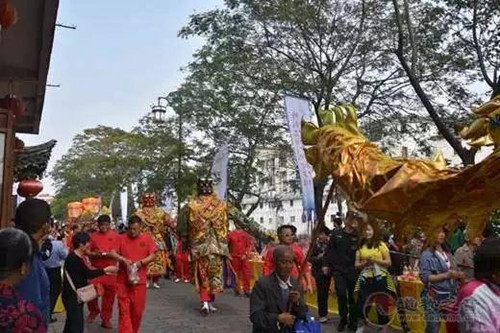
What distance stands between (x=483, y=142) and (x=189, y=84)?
2215cm

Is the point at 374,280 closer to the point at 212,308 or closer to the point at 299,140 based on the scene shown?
the point at 299,140

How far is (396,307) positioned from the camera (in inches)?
280

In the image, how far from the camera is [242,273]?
1355cm

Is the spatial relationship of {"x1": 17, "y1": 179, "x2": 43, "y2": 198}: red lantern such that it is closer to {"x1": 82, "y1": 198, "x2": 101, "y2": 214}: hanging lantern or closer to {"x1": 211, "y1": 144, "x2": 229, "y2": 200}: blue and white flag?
{"x1": 211, "y1": 144, "x2": 229, "y2": 200}: blue and white flag

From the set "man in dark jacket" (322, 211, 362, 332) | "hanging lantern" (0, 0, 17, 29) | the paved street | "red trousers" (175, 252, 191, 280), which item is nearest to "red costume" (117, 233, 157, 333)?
the paved street

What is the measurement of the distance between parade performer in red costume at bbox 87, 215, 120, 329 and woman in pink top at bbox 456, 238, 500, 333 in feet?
19.9

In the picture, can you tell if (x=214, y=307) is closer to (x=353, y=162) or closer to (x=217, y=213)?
(x=217, y=213)

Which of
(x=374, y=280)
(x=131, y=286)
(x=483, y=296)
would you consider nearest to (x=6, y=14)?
(x=131, y=286)

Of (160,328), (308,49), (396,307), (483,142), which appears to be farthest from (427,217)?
(308,49)

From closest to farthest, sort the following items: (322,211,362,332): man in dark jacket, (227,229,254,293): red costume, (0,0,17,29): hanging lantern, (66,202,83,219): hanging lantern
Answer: (0,0,17,29): hanging lantern → (322,211,362,332): man in dark jacket → (227,229,254,293): red costume → (66,202,83,219): hanging lantern

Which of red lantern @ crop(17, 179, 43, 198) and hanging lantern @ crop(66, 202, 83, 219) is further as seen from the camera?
hanging lantern @ crop(66, 202, 83, 219)

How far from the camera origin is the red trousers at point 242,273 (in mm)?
13414

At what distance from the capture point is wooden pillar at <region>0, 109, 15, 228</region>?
5320mm

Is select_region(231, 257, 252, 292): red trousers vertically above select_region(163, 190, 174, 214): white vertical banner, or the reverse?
select_region(163, 190, 174, 214): white vertical banner
